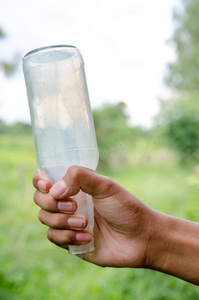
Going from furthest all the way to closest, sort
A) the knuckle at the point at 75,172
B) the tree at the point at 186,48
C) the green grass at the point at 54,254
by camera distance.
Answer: the tree at the point at 186,48 → the green grass at the point at 54,254 → the knuckle at the point at 75,172

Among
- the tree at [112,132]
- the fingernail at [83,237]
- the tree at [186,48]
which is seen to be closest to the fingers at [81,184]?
the fingernail at [83,237]

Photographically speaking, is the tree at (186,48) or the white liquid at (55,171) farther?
the tree at (186,48)

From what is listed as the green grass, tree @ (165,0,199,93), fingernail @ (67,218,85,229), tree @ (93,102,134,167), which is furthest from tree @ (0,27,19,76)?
tree @ (165,0,199,93)

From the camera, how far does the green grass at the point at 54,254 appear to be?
2.12 m

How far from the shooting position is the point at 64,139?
0.83 meters

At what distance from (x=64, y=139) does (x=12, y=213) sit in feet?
11.0

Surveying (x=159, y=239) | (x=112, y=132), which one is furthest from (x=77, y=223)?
(x=112, y=132)

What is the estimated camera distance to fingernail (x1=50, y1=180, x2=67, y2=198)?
33.2 inches

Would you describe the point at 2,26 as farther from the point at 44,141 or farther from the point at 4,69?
the point at 44,141

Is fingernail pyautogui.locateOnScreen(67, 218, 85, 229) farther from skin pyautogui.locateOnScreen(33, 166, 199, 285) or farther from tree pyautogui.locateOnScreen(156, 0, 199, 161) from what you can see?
tree pyautogui.locateOnScreen(156, 0, 199, 161)

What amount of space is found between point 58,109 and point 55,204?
0.84ft

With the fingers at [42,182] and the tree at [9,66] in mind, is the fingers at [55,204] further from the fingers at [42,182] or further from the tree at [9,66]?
the tree at [9,66]

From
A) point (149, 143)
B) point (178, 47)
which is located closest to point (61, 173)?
point (149, 143)

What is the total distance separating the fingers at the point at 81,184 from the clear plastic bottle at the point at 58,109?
0.03 m
